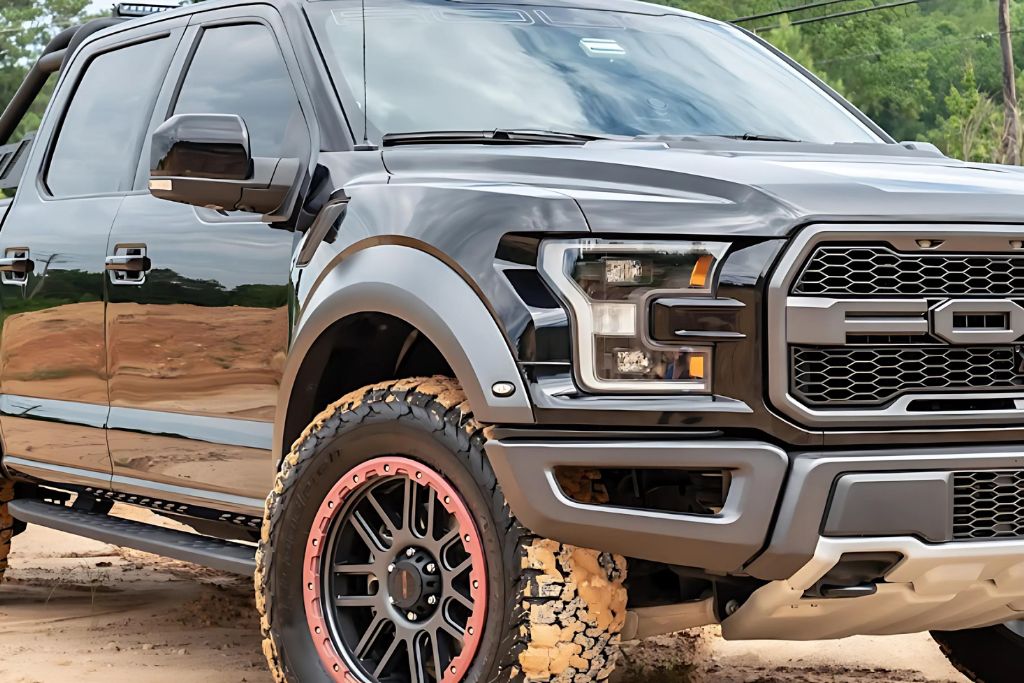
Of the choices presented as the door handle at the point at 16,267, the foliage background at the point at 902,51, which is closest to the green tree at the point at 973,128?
the foliage background at the point at 902,51

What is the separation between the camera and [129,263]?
4750mm

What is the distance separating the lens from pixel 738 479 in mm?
3018

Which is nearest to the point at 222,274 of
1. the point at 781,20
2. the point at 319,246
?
the point at 319,246

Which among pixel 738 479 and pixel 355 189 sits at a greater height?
pixel 355 189

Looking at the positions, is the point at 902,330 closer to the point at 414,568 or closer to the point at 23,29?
the point at 414,568

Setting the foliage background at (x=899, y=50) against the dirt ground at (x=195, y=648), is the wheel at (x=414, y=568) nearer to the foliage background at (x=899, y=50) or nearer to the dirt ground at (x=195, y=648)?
the dirt ground at (x=195, y=648)

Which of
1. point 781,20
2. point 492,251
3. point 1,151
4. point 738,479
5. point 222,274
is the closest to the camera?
point 738,479

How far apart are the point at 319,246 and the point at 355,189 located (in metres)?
0.17

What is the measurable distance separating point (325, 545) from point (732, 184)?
126cm

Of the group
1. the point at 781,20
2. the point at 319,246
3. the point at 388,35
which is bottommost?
the point at 781,20

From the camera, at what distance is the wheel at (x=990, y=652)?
14.7 ft

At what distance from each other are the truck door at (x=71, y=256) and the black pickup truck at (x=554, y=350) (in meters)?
0.25

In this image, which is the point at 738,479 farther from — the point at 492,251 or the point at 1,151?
the point at 1,151

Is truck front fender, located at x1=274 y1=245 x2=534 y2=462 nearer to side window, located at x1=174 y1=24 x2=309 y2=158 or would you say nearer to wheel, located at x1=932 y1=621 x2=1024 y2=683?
side window, located at x1=174 y1=24 x2=309 y2=158
